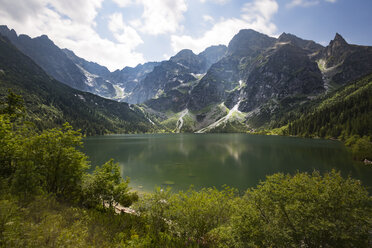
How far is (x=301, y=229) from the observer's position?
11836mm

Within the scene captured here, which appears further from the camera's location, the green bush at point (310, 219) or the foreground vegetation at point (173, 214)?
the green bush at point (310, 219)

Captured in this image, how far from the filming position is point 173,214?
14.6m

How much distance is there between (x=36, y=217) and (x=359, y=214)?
71.2ft

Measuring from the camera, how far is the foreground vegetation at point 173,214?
10.2m

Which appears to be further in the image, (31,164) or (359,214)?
(31,164)

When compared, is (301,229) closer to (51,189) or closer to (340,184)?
(340,184)

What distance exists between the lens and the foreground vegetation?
10203mm

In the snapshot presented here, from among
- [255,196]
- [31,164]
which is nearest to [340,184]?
[255,196]

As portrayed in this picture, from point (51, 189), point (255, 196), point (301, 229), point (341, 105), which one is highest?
point (341, 105)

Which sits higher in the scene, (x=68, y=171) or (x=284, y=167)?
(x=68, y=171)

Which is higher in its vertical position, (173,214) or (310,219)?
(310,219)

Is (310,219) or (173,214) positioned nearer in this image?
(310,219)

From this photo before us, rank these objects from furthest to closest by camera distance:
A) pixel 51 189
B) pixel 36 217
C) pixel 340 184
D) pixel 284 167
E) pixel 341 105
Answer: pixel 341 105 → pixel 284 167 → pixel 51 189 → pixel 340 184 → pixel 36 217

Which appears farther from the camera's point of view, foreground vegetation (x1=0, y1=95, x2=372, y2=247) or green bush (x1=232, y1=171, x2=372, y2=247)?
green bush (x1=232, y1=171, x2=372, y2=247)
